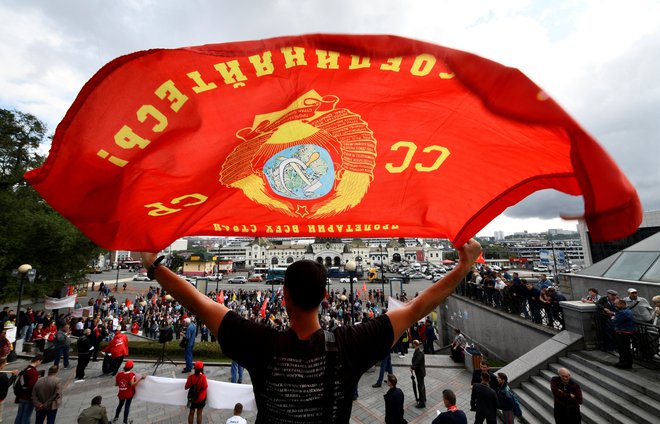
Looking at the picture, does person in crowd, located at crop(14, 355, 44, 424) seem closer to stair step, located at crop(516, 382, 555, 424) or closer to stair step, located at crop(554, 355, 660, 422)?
stair step, located at crop(516, 382, 555, 424)

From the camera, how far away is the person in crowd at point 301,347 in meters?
1.29

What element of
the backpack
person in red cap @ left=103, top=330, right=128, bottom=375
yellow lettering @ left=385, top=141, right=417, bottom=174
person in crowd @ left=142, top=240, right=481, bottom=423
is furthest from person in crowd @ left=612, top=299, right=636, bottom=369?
person in red cap @ left=103, top=330, right=128, bottom=375

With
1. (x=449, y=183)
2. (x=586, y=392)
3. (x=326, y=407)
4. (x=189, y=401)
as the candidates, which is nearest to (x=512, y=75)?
(x=449, y=183)

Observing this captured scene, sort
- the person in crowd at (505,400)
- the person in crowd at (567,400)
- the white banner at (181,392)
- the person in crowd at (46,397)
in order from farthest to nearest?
the white banner at (181,392), the person in crowd at (46,397), the person in crowd at (505,400), the person in crowd at (567,400)

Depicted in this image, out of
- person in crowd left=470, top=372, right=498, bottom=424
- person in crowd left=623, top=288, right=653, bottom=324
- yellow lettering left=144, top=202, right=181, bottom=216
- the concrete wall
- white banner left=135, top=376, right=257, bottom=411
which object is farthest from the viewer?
the concrete wall

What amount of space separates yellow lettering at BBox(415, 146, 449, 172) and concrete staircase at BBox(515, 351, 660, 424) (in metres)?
7.85

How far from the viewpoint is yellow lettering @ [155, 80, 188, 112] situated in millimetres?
1944

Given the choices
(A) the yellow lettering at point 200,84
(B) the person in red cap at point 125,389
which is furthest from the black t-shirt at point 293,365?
(B) the person in red cap at point 125,389

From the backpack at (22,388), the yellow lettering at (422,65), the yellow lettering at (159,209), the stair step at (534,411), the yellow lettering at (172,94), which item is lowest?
the stair step at (534,411)

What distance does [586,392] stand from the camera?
7734 mm

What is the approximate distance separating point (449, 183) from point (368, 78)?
3.44 feet

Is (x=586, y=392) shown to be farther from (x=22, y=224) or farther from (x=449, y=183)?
(x=22, y=224)

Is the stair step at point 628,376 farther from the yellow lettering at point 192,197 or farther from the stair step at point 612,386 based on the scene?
the yellow lettering at point 192,197

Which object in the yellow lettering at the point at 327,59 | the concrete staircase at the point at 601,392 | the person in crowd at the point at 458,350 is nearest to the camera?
the yellow lettering at the point at 327,59
